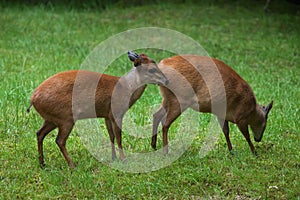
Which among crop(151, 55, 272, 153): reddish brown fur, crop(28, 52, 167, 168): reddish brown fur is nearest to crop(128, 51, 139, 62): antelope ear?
crop(28, 52, 167, 168): reddish brown fur

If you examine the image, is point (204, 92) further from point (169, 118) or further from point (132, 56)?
point (132, 56)

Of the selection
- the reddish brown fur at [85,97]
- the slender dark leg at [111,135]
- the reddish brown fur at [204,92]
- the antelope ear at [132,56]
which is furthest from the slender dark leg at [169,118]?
the antelope ear at [132,56]

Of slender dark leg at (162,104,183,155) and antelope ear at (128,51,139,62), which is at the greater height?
antelope ear at (128,51,139,62)

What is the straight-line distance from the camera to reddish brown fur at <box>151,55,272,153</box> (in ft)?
20.1

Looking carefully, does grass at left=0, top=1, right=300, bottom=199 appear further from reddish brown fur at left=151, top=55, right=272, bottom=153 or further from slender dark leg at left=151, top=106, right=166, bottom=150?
reddish brown fur at left=151, top=55, right=272, bottom=153

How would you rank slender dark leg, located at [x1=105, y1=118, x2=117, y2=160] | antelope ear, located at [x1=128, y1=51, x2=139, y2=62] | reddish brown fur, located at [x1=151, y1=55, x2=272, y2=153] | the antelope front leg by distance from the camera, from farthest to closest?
reddish brown fur, located at [x1=151, y1=55, x2=272, y2=153] → slender dark leg, located at [x1=105, y1=118, x2=117, y2=160] → the antelope front leg → antelope ear, located at [x1=128, y1=51, x2=139, y2=62]

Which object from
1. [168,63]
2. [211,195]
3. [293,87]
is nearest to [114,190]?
[211,195]

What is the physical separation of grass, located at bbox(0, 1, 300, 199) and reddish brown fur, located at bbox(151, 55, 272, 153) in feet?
1.31

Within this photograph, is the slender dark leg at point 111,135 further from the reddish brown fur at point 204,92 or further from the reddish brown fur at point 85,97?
the reddish brown fur at point 204,92

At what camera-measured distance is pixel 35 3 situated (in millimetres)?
14508

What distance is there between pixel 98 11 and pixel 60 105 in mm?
9159

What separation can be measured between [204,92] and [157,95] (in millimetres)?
2285

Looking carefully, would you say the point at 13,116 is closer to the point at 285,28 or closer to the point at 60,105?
the point at 60,105

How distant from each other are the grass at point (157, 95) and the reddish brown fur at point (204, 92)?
1.31 feet
